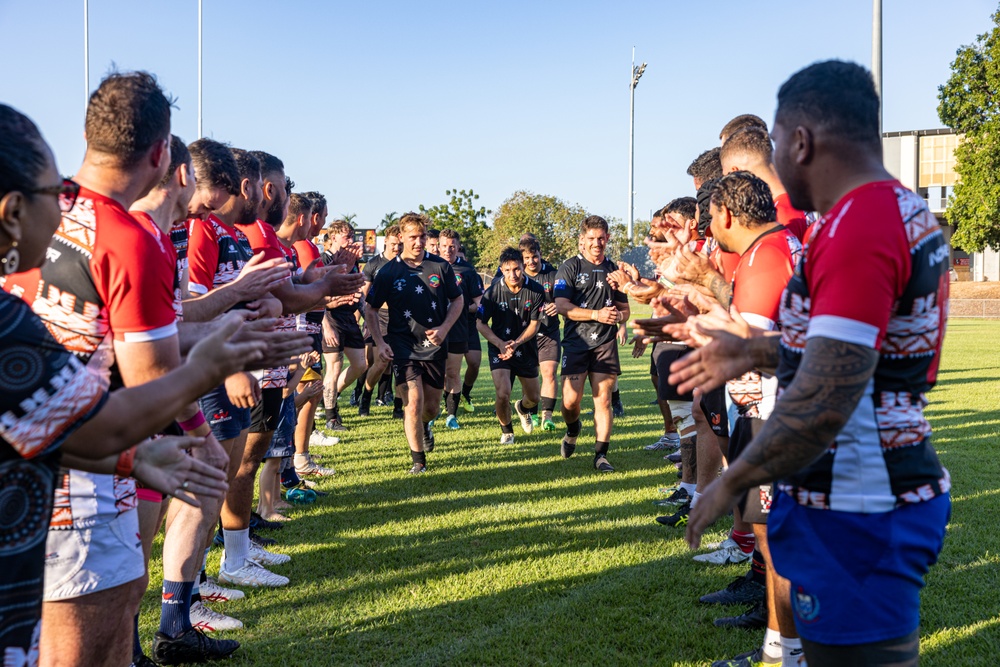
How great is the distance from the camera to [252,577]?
5.11 m

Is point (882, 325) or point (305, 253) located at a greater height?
point (305, 253)

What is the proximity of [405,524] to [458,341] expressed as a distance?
13.9 feet

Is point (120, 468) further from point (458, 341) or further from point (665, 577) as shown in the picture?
point (458, 341)

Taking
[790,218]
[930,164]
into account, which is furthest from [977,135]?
[790,218]

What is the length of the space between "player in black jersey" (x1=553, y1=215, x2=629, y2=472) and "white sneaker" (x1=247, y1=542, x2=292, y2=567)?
3946mm

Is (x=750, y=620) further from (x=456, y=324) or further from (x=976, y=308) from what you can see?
(x=976, y=308)

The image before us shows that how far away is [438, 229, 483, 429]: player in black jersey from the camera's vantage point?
1048 cm

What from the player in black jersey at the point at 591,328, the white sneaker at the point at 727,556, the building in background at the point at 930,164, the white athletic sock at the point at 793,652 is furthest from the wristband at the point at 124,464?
the building in background at the point at 930,164

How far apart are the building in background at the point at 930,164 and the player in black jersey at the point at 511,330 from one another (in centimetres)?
6685

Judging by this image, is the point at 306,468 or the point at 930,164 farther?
the point at 930,164

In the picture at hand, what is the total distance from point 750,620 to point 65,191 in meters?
4.09

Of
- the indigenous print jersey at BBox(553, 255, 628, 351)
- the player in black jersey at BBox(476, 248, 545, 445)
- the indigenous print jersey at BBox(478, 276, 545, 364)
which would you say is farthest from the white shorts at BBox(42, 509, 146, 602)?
the indigenous print jersey at BBox(478, 276, 545, 364)

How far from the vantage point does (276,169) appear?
5.70m

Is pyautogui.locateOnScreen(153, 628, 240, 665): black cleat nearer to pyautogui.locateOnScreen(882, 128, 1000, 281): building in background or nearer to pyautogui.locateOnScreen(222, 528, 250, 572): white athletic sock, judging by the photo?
pyautogui.locateOnScreen(222, 528, 250, 572): white athletic sock
